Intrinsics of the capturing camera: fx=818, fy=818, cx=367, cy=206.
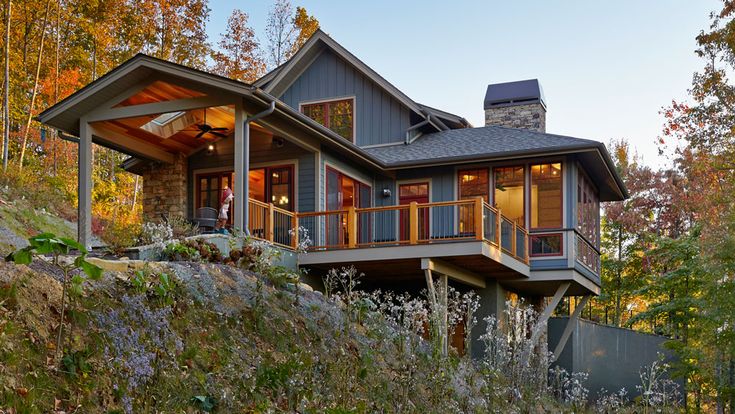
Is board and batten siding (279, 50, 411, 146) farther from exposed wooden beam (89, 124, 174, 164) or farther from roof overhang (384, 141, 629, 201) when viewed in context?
exposed wooden beam (89, 124, 174, 164)

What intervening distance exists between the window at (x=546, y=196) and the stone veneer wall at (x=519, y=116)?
140 inches

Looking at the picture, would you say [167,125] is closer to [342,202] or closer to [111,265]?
[342,202]

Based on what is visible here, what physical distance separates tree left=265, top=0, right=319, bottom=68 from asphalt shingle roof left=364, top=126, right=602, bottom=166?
13574 mm

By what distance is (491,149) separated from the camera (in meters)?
16.1

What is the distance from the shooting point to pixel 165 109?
12781 mm

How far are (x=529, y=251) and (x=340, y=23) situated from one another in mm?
16100

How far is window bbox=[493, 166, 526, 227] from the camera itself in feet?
53.2

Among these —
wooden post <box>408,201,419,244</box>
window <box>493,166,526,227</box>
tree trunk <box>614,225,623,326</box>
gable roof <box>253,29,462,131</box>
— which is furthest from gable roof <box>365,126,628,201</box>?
tree trunk <box>614,225,623,326</box>

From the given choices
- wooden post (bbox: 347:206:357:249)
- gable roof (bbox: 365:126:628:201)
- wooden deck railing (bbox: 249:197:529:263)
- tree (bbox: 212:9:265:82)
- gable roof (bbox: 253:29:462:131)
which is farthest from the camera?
tree (bbox: 212:9:265:82)

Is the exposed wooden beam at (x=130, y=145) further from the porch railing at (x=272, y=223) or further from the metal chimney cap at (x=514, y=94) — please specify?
the metal chimney cap at (x=514, y=94)

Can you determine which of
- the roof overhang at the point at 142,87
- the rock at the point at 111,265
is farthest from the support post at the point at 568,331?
the rock at the point at 111,265

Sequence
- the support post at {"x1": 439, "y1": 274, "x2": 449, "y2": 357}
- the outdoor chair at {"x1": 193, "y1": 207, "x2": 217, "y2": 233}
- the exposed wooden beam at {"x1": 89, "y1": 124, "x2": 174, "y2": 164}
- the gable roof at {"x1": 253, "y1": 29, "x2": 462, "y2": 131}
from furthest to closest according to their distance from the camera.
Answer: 1. the gable roof at {"x1": 253, "y1": 29, "x2": 462, "y2": 131}
2. the exposed wooden beam at {"x1": 89, "y1": 124, "x2": 174, "y2": 164}
3. the outdoor chair at {"x1": 193, "y1": 207, "x2": 217, "y2": 233}
4. the support post at {"x1": 439, "y1": 274, "x2": 449, "y2": 357}

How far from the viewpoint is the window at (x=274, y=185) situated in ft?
50.8

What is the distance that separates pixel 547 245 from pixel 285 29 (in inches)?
720
